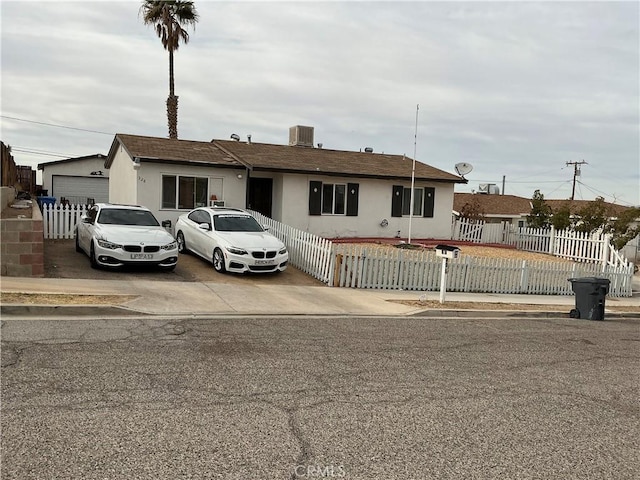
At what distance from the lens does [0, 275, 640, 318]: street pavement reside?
931cm

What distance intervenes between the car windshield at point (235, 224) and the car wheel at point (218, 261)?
78 cm

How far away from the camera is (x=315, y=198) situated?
72.2ft

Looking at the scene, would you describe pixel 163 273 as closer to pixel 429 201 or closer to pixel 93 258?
pixel 93 258

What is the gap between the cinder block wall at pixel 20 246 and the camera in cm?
1133

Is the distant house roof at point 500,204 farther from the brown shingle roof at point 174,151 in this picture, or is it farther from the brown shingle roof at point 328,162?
the brown shingle roof at point 174,151

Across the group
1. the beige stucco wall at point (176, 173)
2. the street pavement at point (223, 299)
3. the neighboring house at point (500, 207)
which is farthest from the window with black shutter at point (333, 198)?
the neighboring house at point (500, 207)

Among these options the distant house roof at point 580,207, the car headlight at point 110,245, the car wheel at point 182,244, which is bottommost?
the car wheel at point 182,244

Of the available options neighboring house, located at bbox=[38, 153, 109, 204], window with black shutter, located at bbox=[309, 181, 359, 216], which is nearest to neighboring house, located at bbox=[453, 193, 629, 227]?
window with black shutter, located at bbox=[309, 181, 359, 216]

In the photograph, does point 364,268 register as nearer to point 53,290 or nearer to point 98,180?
point 53,290

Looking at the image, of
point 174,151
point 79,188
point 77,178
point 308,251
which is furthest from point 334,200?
point 77,178

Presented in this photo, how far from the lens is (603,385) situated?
6.82 meters

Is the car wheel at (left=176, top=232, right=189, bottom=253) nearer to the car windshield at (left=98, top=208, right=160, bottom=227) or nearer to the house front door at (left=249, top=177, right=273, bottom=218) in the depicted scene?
the car windshield at (left=98, top=208, right=160, bottom=227)

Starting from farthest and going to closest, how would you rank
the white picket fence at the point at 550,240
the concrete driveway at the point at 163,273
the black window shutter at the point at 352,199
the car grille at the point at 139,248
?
the black window shutter at the point at 352,199, the white picket fence at the point at 550,240, the car grille at the point at 139,248, the concrete driveway at the point at 163,273

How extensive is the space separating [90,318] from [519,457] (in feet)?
21.1
